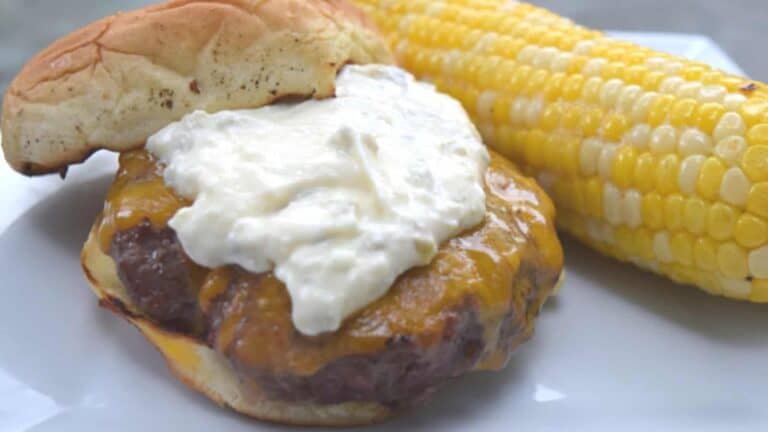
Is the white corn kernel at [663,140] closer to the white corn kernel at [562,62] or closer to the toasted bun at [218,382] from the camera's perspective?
the white corn kernel at [562,62]

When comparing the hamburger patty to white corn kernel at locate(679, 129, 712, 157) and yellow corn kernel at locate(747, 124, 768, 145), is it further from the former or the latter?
yellow corn kernel at locate(747, 124, 768, 145)

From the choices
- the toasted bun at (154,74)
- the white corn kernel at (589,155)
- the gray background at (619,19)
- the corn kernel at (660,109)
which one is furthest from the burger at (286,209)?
the gray background at (619,19)

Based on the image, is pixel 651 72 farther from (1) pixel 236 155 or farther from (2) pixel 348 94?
(1) pixel 236 155

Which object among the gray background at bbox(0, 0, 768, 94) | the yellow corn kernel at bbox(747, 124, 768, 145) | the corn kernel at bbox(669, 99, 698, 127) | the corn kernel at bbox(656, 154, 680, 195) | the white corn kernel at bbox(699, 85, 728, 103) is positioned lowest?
the gray background at bbox(0, 0, 768, 94)

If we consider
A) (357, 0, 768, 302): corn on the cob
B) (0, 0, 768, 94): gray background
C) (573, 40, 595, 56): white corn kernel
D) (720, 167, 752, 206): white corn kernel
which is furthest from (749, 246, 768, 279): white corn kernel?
(0, 0, 768, 94): gray background

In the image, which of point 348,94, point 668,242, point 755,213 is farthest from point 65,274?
point 755,213

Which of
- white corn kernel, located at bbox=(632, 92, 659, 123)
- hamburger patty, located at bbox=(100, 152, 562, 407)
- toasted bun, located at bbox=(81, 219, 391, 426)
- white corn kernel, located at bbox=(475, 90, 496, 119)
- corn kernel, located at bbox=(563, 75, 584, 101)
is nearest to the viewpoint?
hamburger patty, located at bbox=(100, 152, 562, 407)
